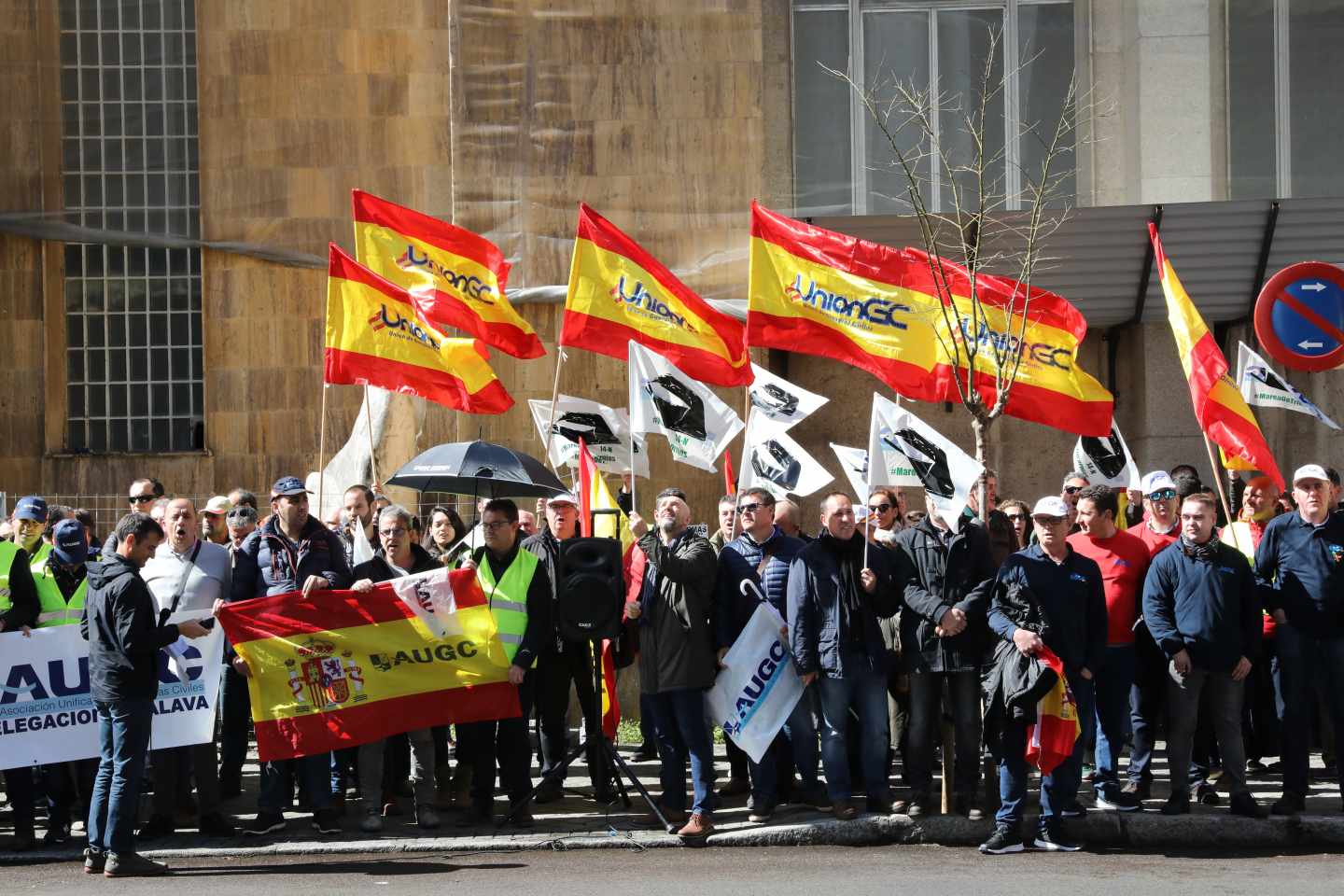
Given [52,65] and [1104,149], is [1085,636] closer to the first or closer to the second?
[1104,149]

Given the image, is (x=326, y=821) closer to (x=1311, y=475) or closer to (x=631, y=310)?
(x=631, y=310)

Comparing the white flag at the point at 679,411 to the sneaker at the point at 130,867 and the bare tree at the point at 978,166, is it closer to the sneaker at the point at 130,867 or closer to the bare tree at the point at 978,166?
the bare tree at the point at 978,166

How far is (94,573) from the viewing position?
910cm

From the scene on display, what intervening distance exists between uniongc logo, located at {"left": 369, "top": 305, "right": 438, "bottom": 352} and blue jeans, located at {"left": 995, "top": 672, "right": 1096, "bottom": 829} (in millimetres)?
5831

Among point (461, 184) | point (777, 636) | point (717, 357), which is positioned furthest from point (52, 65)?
point (777, 636)

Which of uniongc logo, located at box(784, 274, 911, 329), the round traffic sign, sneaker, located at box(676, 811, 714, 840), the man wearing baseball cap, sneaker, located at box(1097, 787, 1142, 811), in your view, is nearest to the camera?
sneaker, located at box(676, 811, 714, 840)

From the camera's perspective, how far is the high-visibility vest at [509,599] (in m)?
10.1

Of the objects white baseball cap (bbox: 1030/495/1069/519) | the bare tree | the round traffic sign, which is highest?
the bare tree

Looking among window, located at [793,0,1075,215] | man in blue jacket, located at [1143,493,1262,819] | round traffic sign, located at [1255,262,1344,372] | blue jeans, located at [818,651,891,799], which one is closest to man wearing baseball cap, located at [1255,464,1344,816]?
man in blue jacket, located at [1143,493,1262,819]

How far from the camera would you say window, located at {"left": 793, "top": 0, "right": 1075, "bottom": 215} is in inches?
695

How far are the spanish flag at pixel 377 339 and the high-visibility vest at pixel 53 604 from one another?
2922mm

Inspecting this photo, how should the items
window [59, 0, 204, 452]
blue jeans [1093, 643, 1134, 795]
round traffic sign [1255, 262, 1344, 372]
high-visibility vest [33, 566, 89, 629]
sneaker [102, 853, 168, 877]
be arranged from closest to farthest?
sneaker [102, 853, 168, 877]
blue jeans [1093, 643, 1134, 795]
high-visibility vest [33, 566, 89, 629]
round traffic sign [1255, 262, 1344, 372]
window [59, 0, 204, 452]

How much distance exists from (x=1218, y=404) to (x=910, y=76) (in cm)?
704

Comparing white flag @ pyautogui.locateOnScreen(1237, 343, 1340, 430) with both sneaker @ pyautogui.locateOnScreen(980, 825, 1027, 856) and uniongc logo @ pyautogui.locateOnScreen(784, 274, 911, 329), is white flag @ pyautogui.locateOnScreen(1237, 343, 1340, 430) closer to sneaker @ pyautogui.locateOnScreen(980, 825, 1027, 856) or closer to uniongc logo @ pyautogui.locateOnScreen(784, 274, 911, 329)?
uniongc logo @ pyautogui.locateOnScreen(784, 274, 911, 329)
